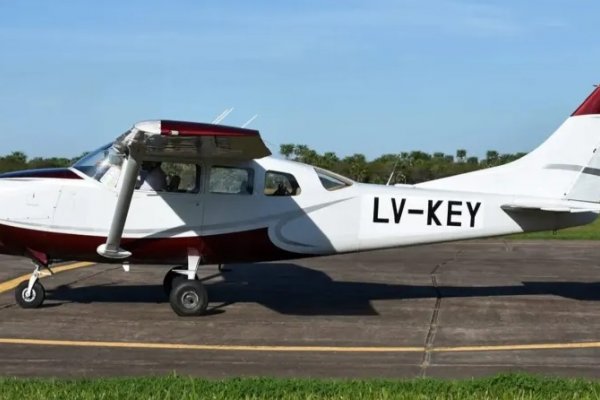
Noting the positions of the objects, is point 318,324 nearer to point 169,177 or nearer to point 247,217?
point 247,217

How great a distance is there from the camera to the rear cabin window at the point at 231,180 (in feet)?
32.5

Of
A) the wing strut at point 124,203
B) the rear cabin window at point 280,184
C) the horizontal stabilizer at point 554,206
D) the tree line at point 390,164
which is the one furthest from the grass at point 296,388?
the tree line at point 390,164

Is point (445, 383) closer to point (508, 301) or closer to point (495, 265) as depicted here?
point (508, 301)

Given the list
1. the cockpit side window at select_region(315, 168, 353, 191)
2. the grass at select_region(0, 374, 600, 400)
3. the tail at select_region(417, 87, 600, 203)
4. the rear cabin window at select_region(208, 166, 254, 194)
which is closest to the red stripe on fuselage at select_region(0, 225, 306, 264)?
the rear cabin window at select_region(208, 166, 254, 194)

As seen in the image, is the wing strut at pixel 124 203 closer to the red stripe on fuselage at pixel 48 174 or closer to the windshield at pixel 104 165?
the windshield at pixel 104 165

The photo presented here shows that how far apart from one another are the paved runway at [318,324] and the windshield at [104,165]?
1.79 m

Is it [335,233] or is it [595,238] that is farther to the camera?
[595,238]

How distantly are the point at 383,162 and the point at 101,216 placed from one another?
65525mm

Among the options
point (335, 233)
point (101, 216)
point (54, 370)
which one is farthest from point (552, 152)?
point (54, 370)

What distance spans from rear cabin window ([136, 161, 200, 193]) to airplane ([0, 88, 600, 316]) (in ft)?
0.04

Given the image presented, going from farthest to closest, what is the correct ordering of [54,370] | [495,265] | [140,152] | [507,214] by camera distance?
[495,265] → [507,214] → [140,152] → [54,370]

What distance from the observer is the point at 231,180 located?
9.97m

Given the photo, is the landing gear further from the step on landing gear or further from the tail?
the tail

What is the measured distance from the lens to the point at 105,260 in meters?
9.90
